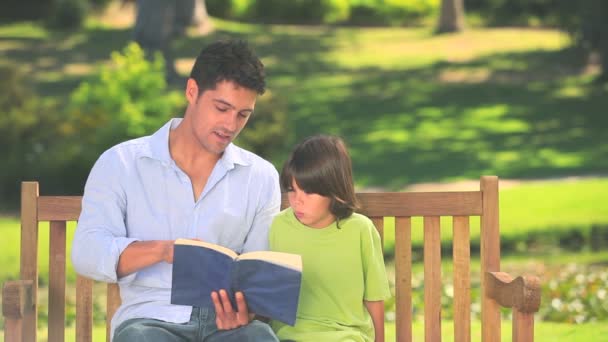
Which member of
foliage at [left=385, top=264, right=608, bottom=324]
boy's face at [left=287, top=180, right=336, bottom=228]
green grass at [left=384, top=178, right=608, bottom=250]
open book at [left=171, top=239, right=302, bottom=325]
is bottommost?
foliage at [left=385, top=264, right=608, bottom=324]

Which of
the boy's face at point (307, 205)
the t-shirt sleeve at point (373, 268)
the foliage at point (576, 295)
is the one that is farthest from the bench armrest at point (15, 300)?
the foliage at point (576, 295)

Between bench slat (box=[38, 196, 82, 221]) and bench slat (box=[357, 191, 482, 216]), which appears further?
bench slat (box=[357, 191, 482, 216])

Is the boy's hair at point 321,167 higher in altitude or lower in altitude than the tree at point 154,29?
lower

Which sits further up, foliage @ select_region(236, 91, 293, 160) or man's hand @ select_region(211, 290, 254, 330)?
man's hand @ select_region(211, 290, 254, 330)

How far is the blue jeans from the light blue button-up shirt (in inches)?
1.6

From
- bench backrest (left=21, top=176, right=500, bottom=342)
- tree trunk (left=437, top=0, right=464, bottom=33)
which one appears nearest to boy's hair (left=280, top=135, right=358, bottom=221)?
bench backrest (left=21, top=176, right=500, bottom=342)

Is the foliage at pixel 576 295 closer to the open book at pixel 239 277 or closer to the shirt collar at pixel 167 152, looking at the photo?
the shirt collar at pixel 167 152

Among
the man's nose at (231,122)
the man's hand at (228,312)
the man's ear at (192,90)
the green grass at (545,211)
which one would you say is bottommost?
the green grass at (545,211)

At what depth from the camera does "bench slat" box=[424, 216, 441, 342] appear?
4.86 meters

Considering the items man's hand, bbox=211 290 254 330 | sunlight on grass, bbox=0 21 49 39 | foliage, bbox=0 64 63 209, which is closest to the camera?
man's hand, bbox=211 290 254 330

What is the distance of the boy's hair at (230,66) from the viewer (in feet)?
14.1

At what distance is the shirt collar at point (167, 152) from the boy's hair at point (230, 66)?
260 millimetres

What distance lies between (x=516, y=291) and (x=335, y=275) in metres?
0.69

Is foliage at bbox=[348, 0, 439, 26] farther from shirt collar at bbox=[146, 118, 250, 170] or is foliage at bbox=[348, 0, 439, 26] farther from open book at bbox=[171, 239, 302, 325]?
open book at bbox=[171, 239, 302, 325]
